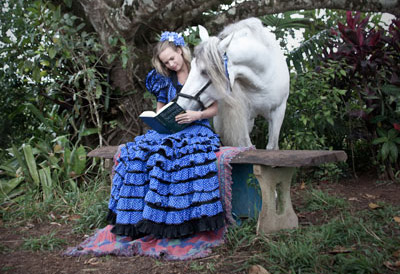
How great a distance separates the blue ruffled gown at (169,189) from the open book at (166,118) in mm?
82

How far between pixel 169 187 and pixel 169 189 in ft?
0.04

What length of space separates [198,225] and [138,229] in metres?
0.39

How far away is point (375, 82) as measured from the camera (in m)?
3.82

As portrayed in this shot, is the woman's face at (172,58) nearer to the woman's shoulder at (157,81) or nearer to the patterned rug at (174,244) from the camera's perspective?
the woman's shoulder at (157,81)

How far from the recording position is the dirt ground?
2.19 m

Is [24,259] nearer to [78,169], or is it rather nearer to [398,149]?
[78,169]

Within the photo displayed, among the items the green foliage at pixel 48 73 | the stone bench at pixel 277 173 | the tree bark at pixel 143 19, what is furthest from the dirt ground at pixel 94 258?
the tree bark at pixel 143 19

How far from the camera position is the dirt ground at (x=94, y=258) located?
2189 mm

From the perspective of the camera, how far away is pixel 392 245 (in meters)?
2.10

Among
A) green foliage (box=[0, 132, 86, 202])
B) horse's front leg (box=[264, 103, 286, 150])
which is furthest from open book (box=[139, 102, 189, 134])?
green foliage (box=[0, 132, 86, 202])

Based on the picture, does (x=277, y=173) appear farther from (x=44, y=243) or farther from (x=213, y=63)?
(x=44, y=243)

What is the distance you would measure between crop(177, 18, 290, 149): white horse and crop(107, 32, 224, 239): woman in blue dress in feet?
0.61

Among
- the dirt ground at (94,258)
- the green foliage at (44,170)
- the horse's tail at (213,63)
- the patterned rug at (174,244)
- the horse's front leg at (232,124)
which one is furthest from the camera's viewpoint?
the green foliage at (44,170)

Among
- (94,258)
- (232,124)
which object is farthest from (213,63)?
(94,258)
